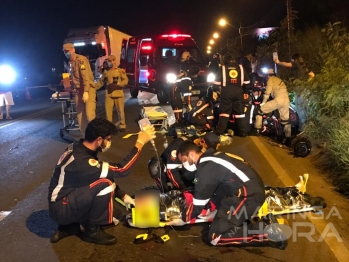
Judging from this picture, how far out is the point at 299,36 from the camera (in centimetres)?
1862

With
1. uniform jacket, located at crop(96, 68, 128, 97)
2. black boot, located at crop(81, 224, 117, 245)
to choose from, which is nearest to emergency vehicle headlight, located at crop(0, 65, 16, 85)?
uniform jacket, located at crop(96, 68, 128, 97)

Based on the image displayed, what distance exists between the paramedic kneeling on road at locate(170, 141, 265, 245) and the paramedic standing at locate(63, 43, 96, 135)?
470 cm

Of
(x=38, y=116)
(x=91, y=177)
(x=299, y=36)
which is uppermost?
(x=299, y=36)

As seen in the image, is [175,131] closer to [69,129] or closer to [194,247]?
[69,129]

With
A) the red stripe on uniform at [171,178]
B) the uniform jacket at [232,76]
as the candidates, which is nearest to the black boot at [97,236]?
the red stripe on uniform at [171,178]

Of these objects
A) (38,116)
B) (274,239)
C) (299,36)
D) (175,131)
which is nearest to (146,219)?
(274,239)

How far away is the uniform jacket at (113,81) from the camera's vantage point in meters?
9.53

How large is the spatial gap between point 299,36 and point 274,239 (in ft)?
53.6

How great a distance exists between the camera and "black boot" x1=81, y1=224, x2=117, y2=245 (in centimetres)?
417

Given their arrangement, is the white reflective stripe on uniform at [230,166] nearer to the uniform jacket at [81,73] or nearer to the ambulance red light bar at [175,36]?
the uniform jacket at [81,73]

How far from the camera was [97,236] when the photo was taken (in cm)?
419

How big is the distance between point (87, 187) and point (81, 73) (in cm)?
446

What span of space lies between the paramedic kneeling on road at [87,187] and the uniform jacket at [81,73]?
160 inches

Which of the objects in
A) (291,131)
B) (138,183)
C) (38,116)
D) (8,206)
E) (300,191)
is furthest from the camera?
(38,116)
